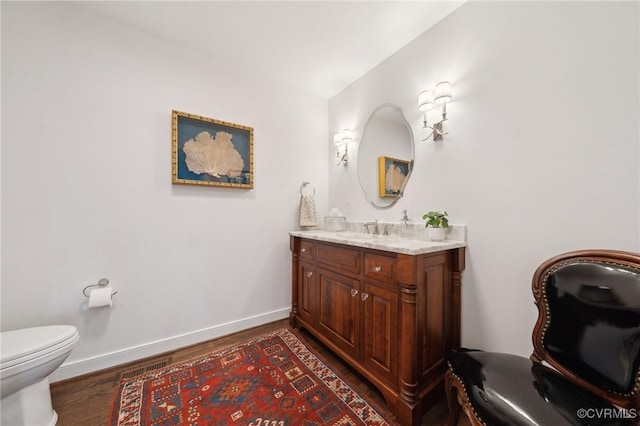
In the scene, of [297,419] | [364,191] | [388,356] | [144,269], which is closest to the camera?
[297,419]

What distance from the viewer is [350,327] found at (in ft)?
5.39

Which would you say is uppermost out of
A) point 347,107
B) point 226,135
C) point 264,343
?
point 347,107

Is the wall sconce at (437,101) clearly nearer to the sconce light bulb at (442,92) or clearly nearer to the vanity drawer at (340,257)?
the sconce light bulb at (442,92)

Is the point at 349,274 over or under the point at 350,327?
over

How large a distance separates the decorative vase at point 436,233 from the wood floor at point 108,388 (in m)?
1.00

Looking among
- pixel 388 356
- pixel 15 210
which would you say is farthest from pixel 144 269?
pixel 388 356

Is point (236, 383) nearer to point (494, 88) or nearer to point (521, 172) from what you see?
point (521, 172)

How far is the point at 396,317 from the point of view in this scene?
4.34ft

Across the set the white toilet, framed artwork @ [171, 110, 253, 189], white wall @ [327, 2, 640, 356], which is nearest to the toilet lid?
the white toilet

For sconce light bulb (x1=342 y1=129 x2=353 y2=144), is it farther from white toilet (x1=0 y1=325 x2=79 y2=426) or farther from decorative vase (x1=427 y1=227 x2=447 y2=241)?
white toilet (x1=0 y1=325 x2=79 y2=426)

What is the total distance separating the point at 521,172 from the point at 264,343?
2244 mm

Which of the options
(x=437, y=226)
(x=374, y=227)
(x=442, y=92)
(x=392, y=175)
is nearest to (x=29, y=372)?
(x=374, y=227)

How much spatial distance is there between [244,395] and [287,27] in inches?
103

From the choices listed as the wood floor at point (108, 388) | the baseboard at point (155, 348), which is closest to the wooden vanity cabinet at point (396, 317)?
the wood floor at point (108, 388)
